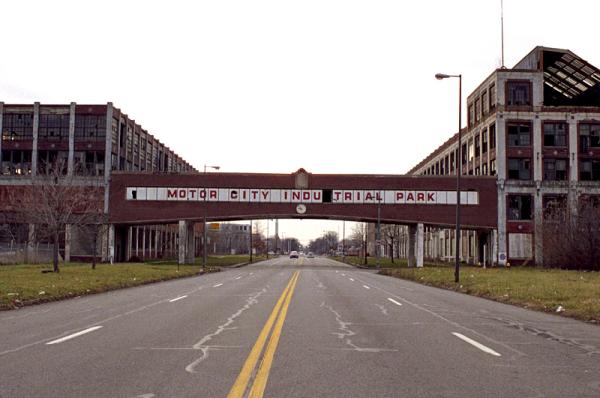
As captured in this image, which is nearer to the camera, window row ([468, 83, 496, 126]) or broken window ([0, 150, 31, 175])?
window row ([468, 83, 496, 126])

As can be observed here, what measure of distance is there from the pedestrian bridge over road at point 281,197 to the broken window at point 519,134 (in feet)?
24.8

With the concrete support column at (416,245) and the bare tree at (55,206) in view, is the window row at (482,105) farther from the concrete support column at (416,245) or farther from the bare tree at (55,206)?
the bare tree at (55,206)

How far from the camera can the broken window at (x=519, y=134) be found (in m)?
61.7

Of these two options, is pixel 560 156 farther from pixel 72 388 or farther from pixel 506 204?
pixel 72 388

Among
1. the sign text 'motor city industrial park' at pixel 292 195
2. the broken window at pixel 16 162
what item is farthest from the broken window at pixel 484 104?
the broken window at pixel 16 162

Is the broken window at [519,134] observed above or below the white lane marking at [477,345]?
above

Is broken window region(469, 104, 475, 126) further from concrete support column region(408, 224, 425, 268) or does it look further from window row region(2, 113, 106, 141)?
window row region(2, 113, 106, 141)

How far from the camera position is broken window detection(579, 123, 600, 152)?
61.2 meters

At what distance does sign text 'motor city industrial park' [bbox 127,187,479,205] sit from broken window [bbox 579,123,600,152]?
572 inches

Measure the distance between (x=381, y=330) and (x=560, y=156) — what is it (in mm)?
56129

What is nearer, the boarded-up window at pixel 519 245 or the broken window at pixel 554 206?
the broken window at pixel 554 206

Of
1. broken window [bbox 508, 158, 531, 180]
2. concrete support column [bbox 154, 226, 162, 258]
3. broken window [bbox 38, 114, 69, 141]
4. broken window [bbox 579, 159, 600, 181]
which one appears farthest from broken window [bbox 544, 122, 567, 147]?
concrete support column [bbox 154, 226, 162, 258]

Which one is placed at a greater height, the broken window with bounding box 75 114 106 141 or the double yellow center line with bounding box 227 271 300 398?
the broken window with bounding box 75 114 106 141

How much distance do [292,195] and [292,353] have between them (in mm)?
53914
